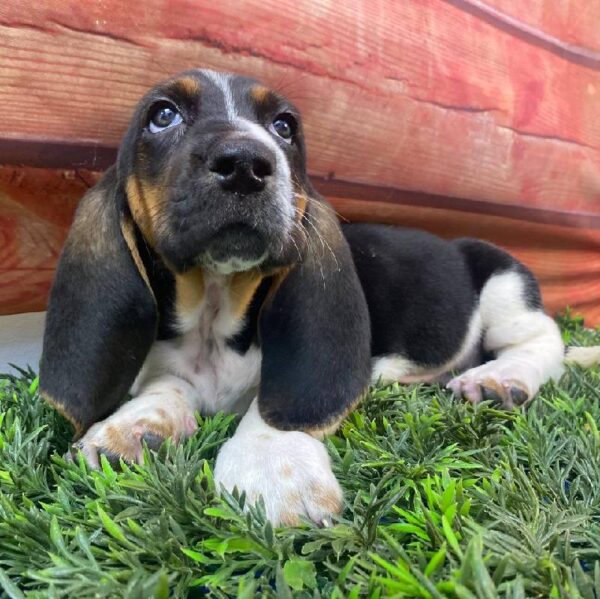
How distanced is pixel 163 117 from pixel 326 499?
122 centimetres

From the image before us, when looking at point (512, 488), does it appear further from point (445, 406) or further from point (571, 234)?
point (571, 234)

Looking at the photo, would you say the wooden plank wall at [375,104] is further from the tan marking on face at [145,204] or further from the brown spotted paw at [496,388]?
the brown spotted paw at [496,388]

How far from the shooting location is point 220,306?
6.30 feet

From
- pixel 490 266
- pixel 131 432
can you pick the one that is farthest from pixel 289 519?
pixel 490 266

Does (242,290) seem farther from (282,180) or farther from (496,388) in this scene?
(496,388)

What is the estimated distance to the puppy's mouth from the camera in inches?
57.2

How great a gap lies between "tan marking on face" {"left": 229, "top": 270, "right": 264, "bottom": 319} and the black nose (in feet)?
1.36

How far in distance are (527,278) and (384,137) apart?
37.4 inches

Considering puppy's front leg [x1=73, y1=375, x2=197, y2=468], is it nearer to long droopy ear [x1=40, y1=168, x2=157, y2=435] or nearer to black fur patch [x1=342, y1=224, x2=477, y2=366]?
long droopy ear [x1=40, y1=168, x2=157, y2=435]

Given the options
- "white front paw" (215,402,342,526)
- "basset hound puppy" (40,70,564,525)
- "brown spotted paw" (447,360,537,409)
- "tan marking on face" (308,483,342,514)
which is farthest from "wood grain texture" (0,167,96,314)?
"brown spotted paw" (447,360,537,409)

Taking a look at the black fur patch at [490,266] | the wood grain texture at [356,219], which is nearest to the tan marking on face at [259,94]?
the wood grain texture at [356,219]

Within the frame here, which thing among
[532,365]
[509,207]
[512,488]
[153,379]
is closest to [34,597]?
[512,488]

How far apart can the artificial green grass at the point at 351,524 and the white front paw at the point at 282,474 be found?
0.05 m

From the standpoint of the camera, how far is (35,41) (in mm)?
1817
